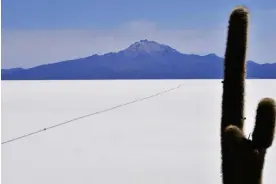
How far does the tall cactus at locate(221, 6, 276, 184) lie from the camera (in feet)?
8.53

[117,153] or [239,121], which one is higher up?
[239,121]

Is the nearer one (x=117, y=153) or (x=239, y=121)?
(x=239, y=121)

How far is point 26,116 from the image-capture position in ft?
42.9

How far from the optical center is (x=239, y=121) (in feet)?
9.55

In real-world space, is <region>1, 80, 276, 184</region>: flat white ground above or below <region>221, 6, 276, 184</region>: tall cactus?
below

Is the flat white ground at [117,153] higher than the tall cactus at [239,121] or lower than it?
lower

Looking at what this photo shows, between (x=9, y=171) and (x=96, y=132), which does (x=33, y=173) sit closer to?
(x=9, y=171)

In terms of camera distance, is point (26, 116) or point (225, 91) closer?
point (225, 91)

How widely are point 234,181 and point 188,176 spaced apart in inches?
108

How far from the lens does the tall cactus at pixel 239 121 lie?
8.53 feet

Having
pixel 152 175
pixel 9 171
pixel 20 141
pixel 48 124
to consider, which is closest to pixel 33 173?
pixel 9 171

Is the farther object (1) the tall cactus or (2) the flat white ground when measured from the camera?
(2) the flat white ground

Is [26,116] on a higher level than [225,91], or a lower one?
lower

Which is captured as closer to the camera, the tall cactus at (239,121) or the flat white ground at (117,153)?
the tall cactus at (239,121)
